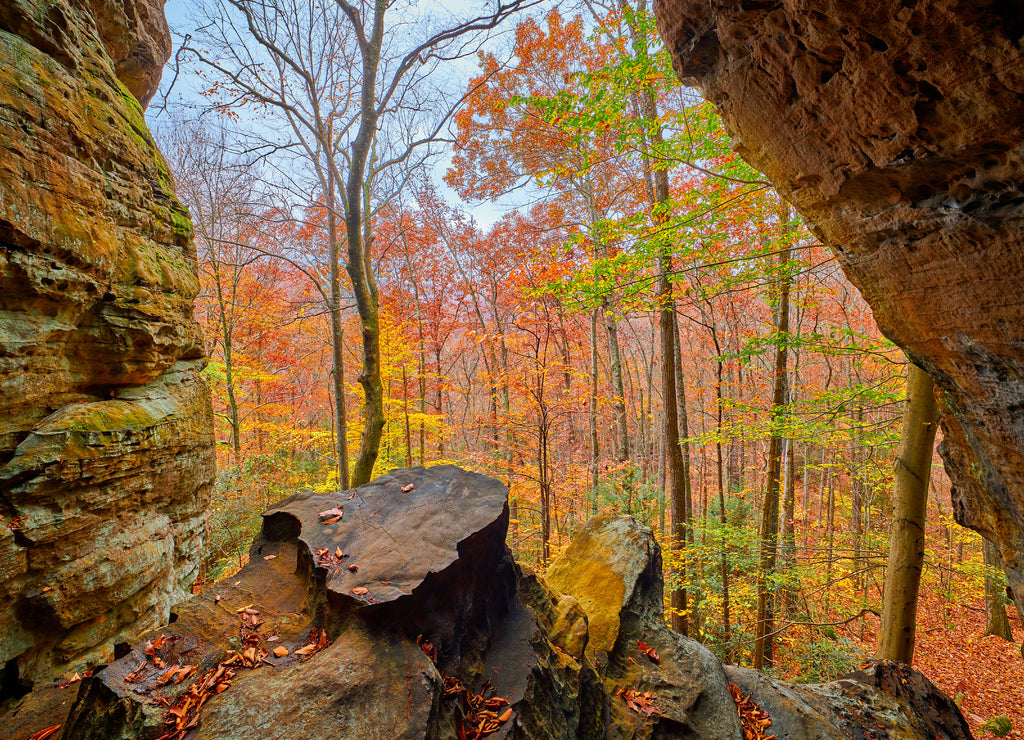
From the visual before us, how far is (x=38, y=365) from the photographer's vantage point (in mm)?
2783

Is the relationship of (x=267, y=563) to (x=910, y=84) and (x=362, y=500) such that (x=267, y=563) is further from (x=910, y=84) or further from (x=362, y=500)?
(x=910, y=84)

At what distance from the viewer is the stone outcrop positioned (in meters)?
1.99

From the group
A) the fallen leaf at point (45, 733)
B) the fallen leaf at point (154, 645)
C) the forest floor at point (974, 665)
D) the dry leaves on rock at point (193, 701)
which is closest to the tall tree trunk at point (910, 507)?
the forest floor at point (974, 665)

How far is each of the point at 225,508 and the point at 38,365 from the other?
21.7 ft

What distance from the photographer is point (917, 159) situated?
189cm

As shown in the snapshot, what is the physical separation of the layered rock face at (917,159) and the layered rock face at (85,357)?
4497 mm

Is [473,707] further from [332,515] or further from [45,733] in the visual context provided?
[45,733]

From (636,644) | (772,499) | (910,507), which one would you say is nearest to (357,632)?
(636,644)

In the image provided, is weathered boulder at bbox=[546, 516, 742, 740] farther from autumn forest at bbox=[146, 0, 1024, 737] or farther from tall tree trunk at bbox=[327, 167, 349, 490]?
tall tree trunk at bbox=[327, 167, 349, 490]

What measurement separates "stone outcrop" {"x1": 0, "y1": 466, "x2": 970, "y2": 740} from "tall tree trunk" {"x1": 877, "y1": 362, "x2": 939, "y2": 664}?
555 millimetres

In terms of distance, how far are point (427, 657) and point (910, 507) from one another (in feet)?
16.5

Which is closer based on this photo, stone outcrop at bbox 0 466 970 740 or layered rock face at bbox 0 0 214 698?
stone outcrop at bbox 0 466 970 740

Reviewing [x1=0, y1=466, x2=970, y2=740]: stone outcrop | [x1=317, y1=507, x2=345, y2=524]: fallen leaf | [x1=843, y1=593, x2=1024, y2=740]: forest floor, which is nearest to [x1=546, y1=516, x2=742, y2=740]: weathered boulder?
[x1=0, y1=466, x2=970, y2=740]: stone outcrop

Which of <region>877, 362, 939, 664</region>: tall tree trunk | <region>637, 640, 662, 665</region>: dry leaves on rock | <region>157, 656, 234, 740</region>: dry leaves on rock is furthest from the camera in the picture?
<region>877, 362, 939, 664</region>: tall tree trunk
